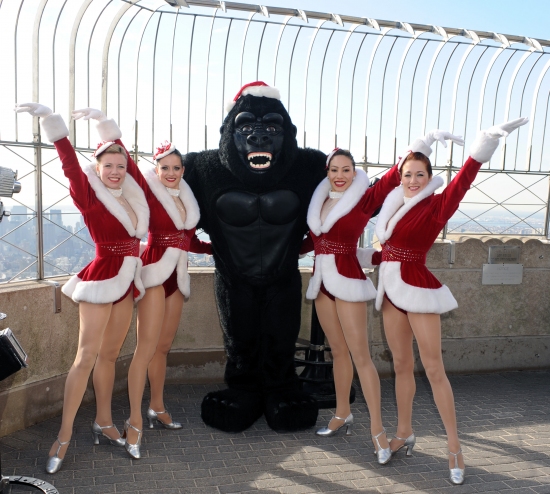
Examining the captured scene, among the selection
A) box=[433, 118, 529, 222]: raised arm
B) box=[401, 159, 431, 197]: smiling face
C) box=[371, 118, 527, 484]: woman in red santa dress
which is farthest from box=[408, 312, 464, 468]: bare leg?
box=[401, 159, 431, 197]: smiling face

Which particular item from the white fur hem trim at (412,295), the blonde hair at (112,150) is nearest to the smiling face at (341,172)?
the white fur hem trim at (412,295)

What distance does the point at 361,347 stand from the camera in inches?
132

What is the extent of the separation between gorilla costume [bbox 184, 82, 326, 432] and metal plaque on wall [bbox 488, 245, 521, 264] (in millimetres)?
2111

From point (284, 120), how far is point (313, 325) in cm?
154

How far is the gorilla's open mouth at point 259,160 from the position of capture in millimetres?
3523

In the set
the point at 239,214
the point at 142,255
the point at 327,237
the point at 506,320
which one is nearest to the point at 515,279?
the point at 506,320

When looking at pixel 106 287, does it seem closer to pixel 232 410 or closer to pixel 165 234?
pixel 165 234

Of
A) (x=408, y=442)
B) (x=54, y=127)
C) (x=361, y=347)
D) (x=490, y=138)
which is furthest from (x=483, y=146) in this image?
(x=54, y=127)

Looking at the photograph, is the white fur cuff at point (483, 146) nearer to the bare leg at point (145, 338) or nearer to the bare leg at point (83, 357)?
the bare leg at point (145, 338)

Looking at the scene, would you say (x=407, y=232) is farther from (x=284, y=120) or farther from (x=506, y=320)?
(x=506, y=320)

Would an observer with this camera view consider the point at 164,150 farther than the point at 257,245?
No

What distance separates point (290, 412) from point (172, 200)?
1.56 metres

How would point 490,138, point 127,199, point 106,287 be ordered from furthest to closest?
1. point 127,199
2. point 106,287
3. point 490,138

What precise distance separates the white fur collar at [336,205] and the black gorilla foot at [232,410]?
4.04 feet
